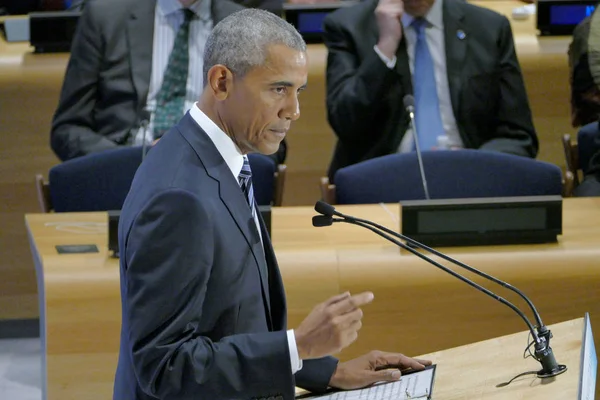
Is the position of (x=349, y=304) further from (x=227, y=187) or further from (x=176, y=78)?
(x=176, y=78)

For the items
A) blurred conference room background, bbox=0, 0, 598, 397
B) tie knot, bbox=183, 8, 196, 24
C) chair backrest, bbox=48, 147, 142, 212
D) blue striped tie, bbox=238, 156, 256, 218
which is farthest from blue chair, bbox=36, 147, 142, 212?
blue striped tie, bbox=238, 156, 256, 218

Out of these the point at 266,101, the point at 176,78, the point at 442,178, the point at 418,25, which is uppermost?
the point at 266,101

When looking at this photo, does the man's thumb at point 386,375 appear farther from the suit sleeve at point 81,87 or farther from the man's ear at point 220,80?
the suit sleeve at point 81,87

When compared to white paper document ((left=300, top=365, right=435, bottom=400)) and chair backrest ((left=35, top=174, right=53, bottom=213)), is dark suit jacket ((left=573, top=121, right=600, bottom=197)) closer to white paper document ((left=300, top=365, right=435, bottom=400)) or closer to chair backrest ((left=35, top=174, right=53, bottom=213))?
chair backrest ((left=35, top=174, right=53, bottom=213))

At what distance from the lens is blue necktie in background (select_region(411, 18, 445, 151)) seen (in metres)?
4.46

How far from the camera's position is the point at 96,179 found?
12.5 feet

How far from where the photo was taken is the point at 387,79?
4.34 meters

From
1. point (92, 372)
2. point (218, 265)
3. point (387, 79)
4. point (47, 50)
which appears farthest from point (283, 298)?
point (47, 50)

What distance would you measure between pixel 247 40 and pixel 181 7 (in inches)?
109

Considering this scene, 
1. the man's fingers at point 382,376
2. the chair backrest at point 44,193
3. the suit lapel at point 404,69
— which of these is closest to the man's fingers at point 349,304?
the man's fingers at point 382,376

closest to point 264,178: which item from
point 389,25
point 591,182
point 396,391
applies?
point 389,25

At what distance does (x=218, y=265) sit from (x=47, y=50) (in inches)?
143

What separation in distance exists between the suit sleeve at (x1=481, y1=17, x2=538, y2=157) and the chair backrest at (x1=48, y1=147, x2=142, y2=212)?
145cm

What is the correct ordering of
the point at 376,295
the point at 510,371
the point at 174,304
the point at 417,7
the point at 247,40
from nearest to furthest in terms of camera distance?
the point at 174,304 → the point at 247,40 → the point at 510,371 → the point at 376,295 → the point at 417,7
